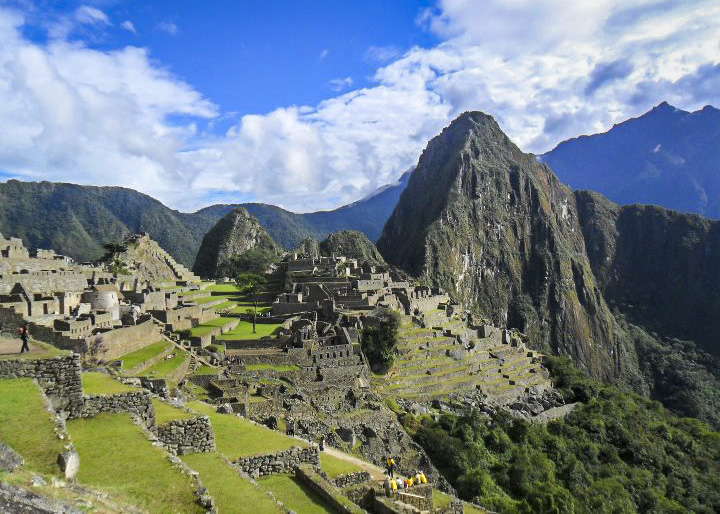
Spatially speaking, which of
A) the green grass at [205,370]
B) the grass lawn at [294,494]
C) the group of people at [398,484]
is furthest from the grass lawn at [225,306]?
the grass lawn at [294,494]

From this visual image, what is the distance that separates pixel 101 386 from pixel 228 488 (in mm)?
3405

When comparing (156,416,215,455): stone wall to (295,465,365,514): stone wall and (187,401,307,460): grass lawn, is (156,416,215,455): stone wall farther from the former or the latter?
(295,465,365,514): stone wall

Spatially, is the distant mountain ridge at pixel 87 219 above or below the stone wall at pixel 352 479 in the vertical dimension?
above

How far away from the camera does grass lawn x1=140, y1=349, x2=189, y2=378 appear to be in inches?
803

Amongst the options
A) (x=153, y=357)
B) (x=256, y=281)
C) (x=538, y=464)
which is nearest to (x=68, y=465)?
(x=153, y=357)

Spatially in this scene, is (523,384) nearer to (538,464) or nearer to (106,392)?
(538,464)

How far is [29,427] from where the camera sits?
6352 millimetres

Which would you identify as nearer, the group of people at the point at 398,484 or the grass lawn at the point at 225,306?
the group of people at the point at 398,484

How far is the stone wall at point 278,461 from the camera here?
10016mm

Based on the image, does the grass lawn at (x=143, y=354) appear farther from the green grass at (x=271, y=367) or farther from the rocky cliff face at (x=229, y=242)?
the rocky cliff face at (x=229, y=242)

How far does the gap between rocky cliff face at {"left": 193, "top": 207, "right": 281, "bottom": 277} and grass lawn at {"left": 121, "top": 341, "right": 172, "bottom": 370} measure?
62819mm

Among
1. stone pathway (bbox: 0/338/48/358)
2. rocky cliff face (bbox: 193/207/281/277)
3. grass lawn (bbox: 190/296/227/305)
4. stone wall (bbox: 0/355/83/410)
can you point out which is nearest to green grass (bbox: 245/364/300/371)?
grass lawn (bbox: 190/296/227/305)

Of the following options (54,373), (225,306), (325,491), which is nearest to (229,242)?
(225,306)

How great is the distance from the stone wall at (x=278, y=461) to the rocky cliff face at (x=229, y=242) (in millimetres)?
78741
